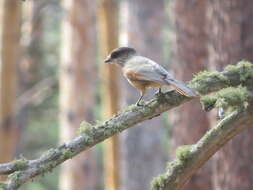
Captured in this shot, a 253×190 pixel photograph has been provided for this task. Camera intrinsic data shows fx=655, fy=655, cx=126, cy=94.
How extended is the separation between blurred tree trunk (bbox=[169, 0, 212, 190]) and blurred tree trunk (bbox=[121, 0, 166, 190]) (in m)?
1.92

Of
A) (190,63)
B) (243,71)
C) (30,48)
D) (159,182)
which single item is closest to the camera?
(159,182)

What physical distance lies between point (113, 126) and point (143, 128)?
786 cm

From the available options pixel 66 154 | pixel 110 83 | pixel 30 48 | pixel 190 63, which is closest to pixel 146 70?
pixel 66 154

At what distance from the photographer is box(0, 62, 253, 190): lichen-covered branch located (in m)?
3.59

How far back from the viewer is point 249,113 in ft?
14.3

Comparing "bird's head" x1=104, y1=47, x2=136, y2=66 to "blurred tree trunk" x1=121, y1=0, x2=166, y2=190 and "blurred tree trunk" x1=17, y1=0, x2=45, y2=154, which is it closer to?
"blurred tree trunk" x1=121, y1=0, x2=166, y2=190

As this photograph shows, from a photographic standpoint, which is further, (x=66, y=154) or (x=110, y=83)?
(x=110, y=83)

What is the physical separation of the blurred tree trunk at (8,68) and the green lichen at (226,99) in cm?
556

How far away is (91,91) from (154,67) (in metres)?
7.75

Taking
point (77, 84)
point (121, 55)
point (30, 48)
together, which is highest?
point (30, 48)

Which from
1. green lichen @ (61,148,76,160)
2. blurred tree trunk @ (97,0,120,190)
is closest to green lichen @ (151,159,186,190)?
green lichen @ (61,148,76,160)

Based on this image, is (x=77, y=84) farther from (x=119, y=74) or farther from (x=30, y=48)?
(x=30, y=48)

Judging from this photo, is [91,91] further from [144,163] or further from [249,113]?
[249,113]

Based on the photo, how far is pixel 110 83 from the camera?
42.7 feet
